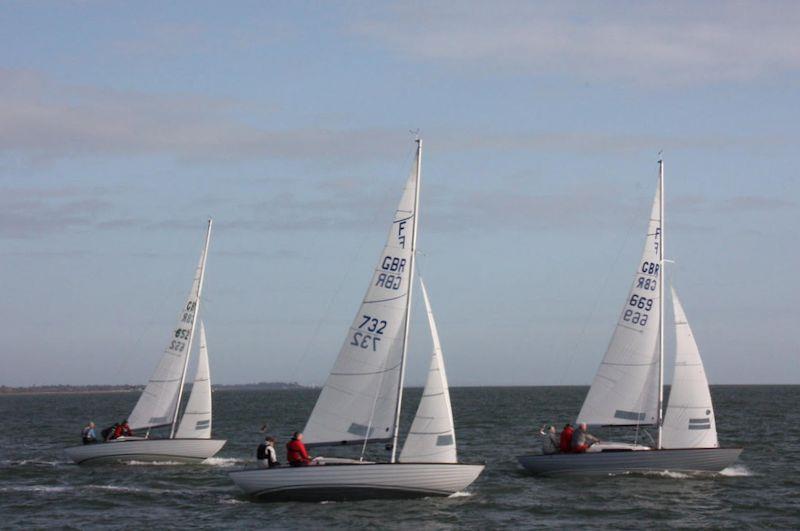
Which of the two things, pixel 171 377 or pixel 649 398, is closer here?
pixel 649 398

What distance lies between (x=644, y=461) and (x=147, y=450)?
17.1 metres

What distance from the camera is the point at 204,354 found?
40500mm

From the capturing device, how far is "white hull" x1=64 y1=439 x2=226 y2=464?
38.5m

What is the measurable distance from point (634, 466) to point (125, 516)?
14.8 meters

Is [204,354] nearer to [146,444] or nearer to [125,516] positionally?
[146,444]

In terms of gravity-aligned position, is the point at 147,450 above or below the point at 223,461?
above

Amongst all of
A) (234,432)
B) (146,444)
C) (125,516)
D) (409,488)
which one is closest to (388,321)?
(409,488)

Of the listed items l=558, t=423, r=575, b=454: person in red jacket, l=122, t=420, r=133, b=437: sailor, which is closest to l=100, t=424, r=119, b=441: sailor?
l=122, t=420, r=133, b=437: sailor

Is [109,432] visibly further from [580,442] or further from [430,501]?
[580,442]

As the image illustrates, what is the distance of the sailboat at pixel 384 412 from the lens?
27.1 m

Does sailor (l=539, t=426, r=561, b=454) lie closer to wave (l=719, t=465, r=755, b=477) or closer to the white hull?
wave (l=719, t=465, r=755, b=477)

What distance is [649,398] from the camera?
3438cm

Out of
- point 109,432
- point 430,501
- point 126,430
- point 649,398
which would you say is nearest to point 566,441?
point 649,398

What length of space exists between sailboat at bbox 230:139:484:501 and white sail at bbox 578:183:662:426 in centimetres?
792
